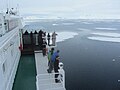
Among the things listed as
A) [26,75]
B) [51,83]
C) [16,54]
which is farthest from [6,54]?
[16,54]

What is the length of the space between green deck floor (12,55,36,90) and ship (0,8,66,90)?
210mm

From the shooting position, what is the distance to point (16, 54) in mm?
8320

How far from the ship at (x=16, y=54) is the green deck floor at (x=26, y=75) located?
Result: 0.69 feet

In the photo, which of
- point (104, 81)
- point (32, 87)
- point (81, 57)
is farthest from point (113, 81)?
point (32, 87)

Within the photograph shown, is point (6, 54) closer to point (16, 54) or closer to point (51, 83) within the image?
point (51, 83)

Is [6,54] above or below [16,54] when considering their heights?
above

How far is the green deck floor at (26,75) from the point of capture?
247 inches

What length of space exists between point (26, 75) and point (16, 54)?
4.56 ft

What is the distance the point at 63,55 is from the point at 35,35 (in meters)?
6.31

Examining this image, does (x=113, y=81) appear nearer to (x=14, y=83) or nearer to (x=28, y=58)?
(x=28, y=58)

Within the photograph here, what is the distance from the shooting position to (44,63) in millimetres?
7820

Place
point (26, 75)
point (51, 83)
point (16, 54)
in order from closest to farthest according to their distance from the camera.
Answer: point (51, 83) → point (26, 75) → point (16, 54)

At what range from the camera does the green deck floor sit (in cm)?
627

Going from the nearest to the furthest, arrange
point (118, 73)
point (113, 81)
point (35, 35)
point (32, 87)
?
point (32, 87) < point (35, 35) < point (113, 81) < point (118, 73)
